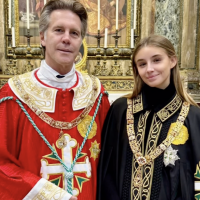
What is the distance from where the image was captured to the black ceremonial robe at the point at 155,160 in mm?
1594

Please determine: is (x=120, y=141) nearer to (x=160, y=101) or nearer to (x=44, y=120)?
(x=160, y=101)

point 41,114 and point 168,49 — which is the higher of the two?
point 168,49

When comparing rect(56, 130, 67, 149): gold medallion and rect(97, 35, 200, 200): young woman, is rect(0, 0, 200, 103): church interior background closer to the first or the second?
rect(97, 35, 200, 200): young woman

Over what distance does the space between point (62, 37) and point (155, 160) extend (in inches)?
34.5

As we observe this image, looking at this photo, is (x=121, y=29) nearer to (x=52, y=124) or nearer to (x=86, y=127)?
(x=86, y=127)

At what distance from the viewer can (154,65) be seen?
65.4 inches

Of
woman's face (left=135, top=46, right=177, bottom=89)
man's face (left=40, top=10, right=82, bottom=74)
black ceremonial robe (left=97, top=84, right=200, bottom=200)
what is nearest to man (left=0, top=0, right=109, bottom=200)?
man's face (left=40, top=10, right=82, bottom=74)

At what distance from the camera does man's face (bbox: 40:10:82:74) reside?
5.22ft

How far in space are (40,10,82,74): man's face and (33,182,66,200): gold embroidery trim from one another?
70 centimetres

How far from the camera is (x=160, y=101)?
1.73 metres

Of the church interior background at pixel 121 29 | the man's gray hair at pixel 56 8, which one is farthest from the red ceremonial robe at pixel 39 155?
the church interior background at pixel 121 29

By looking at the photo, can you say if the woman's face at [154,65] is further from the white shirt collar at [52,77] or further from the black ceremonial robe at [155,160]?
the white shirt collar at [52,77]

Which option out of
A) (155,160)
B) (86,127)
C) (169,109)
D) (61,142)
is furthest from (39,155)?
(169,109)

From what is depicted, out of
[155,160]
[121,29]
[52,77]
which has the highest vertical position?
[121,29]
